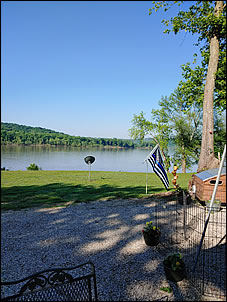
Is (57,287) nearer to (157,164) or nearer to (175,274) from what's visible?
(175,274)

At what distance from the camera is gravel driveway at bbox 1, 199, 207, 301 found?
4.45 metres

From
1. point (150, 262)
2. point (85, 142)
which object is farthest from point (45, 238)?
point (85, 142)

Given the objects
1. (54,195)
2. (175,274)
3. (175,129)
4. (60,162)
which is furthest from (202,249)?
(60,162)

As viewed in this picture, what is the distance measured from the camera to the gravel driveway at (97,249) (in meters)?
4.45

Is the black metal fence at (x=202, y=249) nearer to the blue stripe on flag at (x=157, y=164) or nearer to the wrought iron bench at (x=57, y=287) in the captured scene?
the blue stripe on flag at (x=157, y=164)

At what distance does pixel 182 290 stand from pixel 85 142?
241 ft

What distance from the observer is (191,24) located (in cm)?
1270

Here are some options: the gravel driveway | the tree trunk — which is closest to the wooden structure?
the tree trunk

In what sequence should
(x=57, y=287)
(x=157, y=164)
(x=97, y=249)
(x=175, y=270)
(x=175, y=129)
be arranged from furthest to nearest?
1. (x=175, y=129)
2. (x=157, y=164)
3. (x=97, y=249)
4. (x=175, y=270)
5. (x=57, y=287)

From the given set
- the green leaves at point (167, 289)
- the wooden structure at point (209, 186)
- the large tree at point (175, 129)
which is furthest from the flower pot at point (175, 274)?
the large tree at point (175, 129)

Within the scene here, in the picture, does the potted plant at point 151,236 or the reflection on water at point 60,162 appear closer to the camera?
the potted plant at point 151,236

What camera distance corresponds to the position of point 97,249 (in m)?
6.10

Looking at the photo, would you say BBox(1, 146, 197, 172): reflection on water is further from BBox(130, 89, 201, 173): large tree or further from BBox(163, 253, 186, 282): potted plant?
BBox(163, 253, 186, 282): potted plant

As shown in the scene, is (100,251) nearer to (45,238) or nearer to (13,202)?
(45,238)
